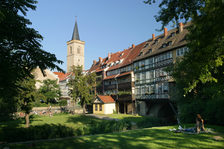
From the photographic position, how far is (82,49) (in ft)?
276

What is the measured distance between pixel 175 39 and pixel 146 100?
1098 centimetres

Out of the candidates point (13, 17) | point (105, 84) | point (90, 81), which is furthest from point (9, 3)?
point (105, 84)

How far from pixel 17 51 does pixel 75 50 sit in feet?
243

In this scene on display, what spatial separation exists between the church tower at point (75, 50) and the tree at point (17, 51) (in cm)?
7230

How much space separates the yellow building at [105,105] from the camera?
37.4 metres

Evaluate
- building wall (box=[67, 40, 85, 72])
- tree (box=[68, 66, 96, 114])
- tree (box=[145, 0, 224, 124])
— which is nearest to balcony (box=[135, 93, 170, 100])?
tree (box=[145, 0, 224, 124])

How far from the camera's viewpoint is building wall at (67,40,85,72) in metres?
81.1

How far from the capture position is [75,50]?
81.4m

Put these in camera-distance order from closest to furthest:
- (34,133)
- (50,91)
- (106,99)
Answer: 1. (34,133)
2. (106,99)
3. (50,91)

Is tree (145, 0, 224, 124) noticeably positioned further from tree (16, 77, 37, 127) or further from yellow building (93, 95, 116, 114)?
yellow building (93, 95, 116, 114)

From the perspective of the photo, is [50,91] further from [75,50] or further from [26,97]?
[75,50]

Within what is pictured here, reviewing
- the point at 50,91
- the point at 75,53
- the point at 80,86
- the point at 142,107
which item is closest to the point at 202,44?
the point at 142,107

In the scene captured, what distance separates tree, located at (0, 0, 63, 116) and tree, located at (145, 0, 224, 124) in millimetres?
6053

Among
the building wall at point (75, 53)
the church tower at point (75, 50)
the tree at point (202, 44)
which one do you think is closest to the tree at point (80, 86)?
the tree at point (202, 44)
